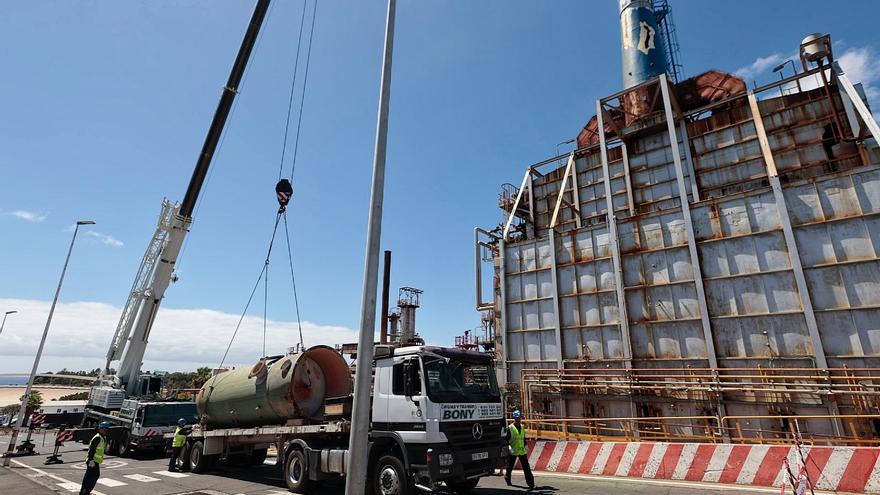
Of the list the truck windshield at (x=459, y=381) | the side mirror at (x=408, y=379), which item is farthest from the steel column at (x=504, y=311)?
the side mirror at (x=408, y=379)

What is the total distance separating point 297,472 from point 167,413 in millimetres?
10954

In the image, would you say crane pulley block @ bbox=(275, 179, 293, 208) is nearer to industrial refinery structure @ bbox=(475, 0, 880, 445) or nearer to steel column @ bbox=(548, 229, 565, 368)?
industrial refinery structure @ bbox=(475, 0, 880, 445)

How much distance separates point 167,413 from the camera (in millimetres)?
17141

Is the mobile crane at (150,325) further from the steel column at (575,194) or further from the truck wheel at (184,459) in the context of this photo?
the steel column at (575,194)

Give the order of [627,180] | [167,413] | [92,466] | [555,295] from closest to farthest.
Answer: [92,466]
[167,413]
[555,295]
[627,180]

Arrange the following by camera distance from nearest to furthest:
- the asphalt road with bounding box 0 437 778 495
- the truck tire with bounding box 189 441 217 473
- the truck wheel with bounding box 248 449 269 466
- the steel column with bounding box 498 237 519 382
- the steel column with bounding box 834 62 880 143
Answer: the asphalt road with bounding box 0 437 778 495
the truck tire with bounding box 189 441 217 473
the truck wheel with bounding box 248 449 269 466
the steel column with bounding box 834 62 880 143
the steel column with bounding box 498 237 519 382

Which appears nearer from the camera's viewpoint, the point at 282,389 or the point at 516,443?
the point at 516,443

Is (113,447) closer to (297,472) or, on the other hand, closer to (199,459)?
(199,459)

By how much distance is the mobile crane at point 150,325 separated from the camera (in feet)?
56.7

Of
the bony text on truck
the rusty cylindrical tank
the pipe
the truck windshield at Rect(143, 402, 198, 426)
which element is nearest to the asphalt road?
the bony text on truck

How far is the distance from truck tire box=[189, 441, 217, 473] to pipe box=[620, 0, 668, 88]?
26522 mm

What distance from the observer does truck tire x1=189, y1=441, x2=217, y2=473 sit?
12.5 m

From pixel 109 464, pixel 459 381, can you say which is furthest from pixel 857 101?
pixel 109 464

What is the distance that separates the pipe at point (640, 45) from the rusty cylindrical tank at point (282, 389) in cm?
2291
